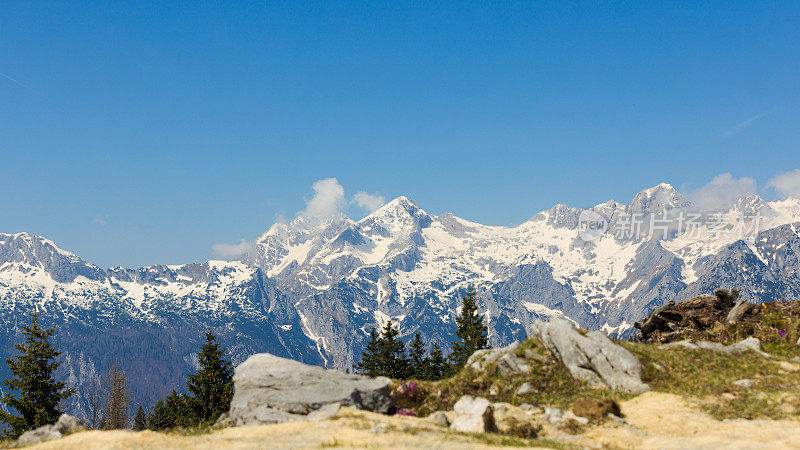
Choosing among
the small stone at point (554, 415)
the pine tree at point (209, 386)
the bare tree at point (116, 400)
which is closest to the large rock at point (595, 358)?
the small stone at point (554, 415)

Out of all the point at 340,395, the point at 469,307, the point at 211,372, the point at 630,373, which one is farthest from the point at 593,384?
the point at 469,307

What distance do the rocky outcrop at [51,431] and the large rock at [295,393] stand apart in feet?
21.7

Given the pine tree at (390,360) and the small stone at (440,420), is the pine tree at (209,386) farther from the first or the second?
the small stone at (440,420)

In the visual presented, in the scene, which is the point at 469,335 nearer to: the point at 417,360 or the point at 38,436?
the point at 417,360

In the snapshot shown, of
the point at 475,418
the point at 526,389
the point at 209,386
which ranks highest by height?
the point at 526,389

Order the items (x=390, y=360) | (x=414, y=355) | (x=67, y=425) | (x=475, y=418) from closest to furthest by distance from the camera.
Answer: (x=475, y=418)
(x=67, y=425)
(x=390, y=360)
(x=414, y=355)

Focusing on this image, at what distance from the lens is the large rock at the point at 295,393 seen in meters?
24.2

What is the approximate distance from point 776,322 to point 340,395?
1202 inches

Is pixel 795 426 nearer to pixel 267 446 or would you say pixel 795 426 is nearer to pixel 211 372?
pixel 267 446

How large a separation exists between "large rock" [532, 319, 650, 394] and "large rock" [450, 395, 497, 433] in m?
7.66

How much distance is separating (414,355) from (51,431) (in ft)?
208

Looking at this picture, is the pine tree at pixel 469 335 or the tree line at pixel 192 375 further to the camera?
the pine tree at pixel 469 335

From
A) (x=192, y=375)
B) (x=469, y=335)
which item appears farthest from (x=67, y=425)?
(x=469, y=335)

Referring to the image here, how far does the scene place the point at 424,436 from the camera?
1983 cm
